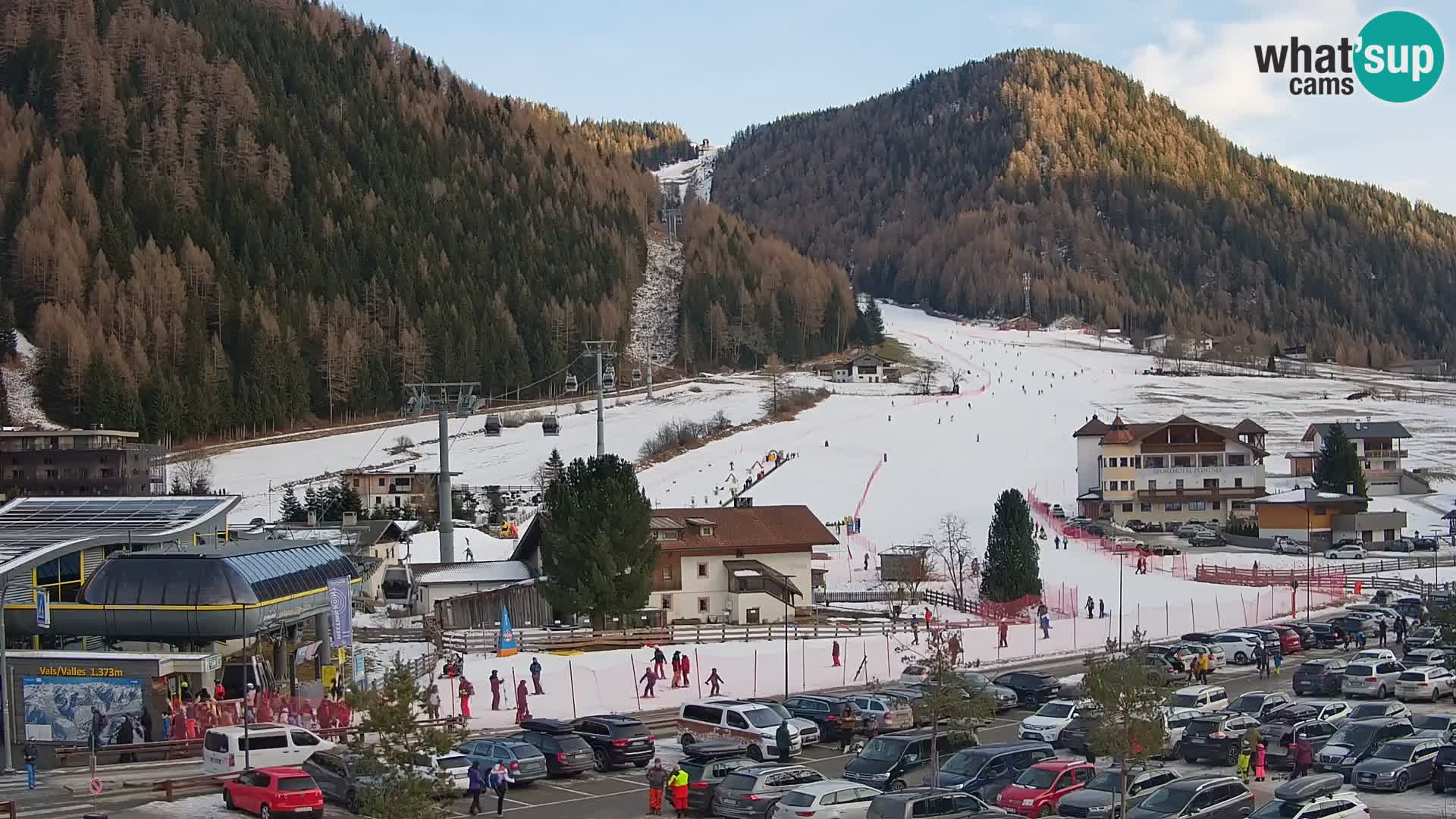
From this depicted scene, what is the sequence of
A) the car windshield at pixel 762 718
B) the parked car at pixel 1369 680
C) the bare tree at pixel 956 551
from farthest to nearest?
1. the bare tree at pixel 956 551
2. the parked car at pixel 1369 680
3. the car windshield at pixel 762 718

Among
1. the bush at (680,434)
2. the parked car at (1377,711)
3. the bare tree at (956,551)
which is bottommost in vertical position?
the parked car at (1377,711)

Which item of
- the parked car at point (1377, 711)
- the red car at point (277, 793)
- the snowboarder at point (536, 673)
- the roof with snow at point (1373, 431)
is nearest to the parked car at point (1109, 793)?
the parked car at point (1377, 711)

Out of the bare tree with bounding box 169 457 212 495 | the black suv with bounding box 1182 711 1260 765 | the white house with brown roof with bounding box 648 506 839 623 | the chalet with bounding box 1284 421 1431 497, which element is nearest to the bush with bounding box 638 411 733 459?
the bare tree with bounding box 169 457 212 495

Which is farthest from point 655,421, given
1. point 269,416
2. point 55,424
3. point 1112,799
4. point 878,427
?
point 1112,799

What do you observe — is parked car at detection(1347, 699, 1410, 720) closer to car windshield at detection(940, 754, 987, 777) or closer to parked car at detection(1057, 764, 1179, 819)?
parked car at detection(1057, 764, 1179, 819)

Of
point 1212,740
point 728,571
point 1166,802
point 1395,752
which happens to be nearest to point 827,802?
point 1166,802

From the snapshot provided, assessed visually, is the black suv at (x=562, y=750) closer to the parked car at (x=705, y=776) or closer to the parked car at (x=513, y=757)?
the parked car at (x=513, y=757)
